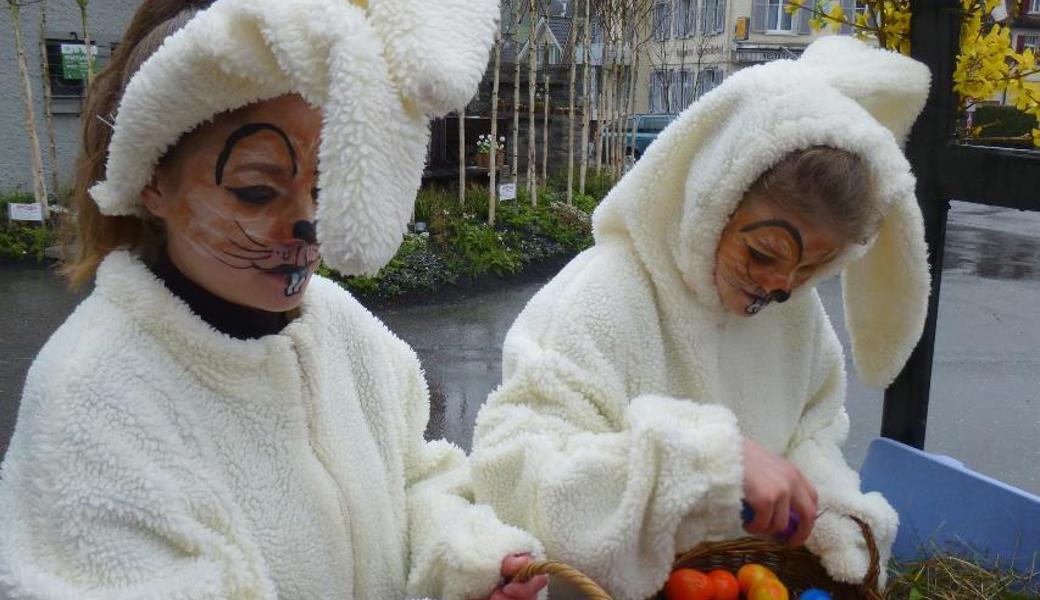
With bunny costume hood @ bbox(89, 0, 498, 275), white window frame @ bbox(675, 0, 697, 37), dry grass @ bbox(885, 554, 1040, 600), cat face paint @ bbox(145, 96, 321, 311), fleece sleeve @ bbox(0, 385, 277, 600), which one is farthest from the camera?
white window frame @ bbox(675, 0, 697, 37)

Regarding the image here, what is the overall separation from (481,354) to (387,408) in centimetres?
497

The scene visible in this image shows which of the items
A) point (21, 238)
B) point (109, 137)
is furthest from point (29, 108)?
point (109, 137)

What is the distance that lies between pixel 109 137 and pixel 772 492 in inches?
43.0

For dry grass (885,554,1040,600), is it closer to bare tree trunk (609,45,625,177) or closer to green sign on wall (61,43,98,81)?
bare tree trunk (609,45,625,177)

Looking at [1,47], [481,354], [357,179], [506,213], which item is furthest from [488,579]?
[1,47]

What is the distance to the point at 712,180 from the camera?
5.38 feet

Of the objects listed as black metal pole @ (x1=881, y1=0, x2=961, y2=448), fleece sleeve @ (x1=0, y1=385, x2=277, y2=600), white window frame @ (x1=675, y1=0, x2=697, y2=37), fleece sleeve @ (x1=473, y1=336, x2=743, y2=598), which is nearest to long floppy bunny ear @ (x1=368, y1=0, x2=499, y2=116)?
fleece sleeve @ (x1=0, y1=385, x2=277, y2=600)

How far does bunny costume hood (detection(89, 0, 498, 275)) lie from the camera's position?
3.11ft

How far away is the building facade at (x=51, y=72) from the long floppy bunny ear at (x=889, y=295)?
30.0ft

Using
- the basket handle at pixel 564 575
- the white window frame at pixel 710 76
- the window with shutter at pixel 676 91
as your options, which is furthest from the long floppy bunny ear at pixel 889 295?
the window with shutter at pixel 676 91

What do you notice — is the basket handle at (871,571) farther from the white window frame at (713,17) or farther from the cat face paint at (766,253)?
the white window frame at (713,17)

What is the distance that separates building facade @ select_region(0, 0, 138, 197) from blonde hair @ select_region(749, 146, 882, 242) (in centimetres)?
930

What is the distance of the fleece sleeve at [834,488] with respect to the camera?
1.77m

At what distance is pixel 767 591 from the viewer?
1714mm
